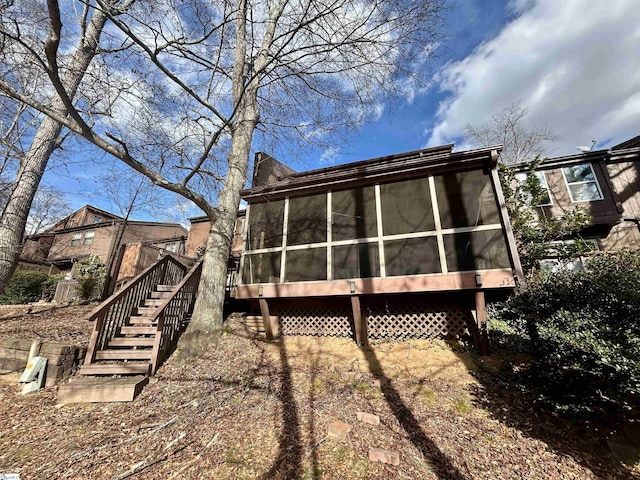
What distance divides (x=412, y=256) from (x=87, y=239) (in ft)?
92.8

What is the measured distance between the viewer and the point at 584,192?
35.3ft

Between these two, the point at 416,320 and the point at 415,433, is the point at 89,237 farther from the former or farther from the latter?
the point at 415,433

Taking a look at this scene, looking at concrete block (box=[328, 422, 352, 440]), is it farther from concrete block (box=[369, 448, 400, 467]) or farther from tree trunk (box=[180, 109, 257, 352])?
tree trunk (box=[180, 109, 257, 352])

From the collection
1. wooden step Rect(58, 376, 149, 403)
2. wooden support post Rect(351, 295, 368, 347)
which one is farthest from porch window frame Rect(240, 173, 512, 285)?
wooden step Rect(58, 376, 149, 403)

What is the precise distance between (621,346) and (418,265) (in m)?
3.11

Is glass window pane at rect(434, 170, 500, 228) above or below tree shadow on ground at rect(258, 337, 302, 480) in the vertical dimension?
above

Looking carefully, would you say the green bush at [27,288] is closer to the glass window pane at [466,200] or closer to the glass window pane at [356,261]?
the glass window pane at [356,261]

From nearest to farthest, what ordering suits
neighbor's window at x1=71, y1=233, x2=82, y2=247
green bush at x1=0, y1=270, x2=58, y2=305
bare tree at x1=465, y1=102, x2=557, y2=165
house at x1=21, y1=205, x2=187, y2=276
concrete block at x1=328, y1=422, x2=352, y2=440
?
concrete block at x1=328, y1=422, x2=352, y2=440 < green bush at x1=0, y1=270, x2=58, y2=305 < bare tree at x1=465, y1=102, x2=557, y2=165 < house at x1=21, y1=205, x2=187, y2=276 < neighbor's window at x1=71, y1=233, x2=82, y2=247

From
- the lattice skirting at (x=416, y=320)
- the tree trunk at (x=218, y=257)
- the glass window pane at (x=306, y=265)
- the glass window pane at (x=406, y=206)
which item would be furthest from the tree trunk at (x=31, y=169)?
the lattice skirting at (x=416, y=320)

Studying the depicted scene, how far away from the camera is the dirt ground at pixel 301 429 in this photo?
2508 mm

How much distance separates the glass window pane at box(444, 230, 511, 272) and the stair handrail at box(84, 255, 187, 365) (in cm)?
661

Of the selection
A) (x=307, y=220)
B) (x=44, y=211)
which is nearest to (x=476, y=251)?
(x=307, y=220)

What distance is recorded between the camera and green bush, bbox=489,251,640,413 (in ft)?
8.93

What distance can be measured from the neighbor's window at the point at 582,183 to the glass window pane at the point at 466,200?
28.3 feet
